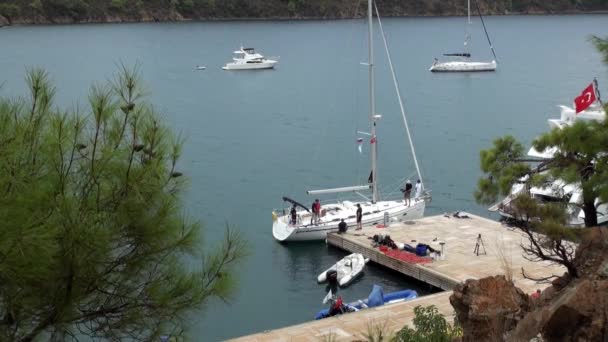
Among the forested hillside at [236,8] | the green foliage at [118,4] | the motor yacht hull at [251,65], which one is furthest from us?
the green foliage at [118,4]

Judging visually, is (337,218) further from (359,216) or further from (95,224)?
(95,224)

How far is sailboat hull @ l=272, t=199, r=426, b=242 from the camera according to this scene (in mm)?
33156

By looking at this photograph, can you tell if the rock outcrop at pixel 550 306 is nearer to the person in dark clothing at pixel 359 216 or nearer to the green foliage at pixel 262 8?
the person in dark clothing at pixel 359 216

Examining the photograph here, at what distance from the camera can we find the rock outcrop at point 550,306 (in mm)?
10148

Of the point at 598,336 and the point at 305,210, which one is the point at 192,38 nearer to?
the point at 305,210

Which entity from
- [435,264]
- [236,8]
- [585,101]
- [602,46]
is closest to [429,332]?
[602,46]

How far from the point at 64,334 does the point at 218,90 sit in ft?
240

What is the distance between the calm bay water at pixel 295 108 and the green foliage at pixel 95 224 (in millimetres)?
1569

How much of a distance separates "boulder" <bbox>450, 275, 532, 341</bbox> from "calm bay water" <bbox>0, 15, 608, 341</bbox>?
15.3 feet

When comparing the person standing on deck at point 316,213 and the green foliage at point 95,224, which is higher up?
the green foliage at point 95,224

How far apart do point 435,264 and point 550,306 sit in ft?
56.2

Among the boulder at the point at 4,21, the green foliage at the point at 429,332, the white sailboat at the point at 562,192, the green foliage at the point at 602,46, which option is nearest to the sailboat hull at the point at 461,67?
the white sailboat at the point at 562,192

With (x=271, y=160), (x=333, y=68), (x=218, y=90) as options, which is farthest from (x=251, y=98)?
(x=271, y=160)

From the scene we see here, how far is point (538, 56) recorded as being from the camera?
108m
